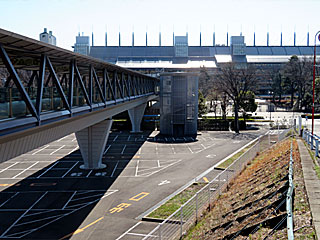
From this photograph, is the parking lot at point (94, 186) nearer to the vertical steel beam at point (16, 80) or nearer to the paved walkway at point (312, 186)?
the vertical steel beam at point (16, 80)

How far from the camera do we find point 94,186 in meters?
21.9

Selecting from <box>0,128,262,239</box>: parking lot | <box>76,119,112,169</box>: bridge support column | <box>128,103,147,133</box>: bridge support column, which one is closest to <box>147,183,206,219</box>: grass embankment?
<box>0,128,262,239</box>: parking lot

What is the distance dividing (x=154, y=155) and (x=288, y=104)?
63.9 m

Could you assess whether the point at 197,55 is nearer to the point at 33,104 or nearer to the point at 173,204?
the point at 173,204

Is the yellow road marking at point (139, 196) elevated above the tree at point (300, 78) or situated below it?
below

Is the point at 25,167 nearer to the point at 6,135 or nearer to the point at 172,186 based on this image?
the point at 172,186

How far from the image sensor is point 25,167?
1079 inches

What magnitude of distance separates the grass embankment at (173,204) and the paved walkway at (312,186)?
19.0 feet

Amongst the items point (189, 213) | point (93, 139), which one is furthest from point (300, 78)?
point (189, 213)

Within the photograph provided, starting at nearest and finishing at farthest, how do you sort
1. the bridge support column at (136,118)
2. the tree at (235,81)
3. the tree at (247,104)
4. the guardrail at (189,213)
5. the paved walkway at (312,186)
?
the paved walkway at (312,186), the guardrail at (189,213), the bridge support column at (136,118), the tree at (235,81), the tree at (247,104)

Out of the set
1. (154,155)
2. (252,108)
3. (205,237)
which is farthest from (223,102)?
(205,237)

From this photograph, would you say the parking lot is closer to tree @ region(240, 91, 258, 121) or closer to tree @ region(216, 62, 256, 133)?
tree @ region(216, 62, 256, 133)

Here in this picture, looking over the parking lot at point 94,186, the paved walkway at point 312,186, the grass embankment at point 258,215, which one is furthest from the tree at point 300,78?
the grass embankment at point 258,215

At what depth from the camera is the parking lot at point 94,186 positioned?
15.3 meters
